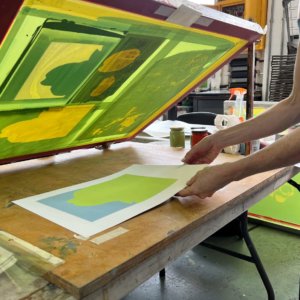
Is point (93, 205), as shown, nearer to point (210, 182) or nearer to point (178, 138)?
point (210, 182)

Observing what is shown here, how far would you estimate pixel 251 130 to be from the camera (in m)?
1.15

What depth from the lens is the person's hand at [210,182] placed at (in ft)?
2.64

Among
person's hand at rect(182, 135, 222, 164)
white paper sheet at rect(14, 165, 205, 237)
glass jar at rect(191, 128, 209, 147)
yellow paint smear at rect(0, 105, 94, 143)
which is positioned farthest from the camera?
glass jar at rect(191, 128, 209, 147)

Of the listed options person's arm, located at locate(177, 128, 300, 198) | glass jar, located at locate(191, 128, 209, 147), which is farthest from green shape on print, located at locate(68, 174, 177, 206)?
glass jar, located at locate(191, 128, 209, 147)

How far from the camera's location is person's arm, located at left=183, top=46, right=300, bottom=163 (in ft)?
3.76

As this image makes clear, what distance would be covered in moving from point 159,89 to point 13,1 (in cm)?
79

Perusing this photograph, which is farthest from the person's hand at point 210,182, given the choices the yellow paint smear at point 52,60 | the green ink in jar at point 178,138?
the green ink in jar at point 178,138

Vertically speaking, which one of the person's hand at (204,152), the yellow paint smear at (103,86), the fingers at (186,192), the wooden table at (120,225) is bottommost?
the wooden table at (120,225)

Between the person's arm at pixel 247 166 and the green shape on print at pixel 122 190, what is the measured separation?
0.11 meters

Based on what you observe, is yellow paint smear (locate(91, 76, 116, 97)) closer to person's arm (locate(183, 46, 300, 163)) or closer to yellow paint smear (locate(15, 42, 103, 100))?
yellow paint smear (locate(15, 42, 103, 100))

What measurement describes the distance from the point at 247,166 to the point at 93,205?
0.39 m

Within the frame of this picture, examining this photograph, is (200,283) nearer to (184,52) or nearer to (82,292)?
(184,52)

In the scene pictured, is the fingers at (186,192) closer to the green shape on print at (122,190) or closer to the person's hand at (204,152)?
the green shape on print at (122,190)

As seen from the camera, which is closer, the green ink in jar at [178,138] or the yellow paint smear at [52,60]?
the yellow paint smear at [52,60]
